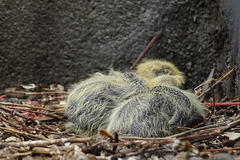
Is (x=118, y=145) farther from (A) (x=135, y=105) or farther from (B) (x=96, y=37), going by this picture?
(B) (x=96, y=37)

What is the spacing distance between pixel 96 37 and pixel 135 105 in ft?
4.27

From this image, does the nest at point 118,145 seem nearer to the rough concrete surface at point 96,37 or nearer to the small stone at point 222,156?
the small stone at point 222,156

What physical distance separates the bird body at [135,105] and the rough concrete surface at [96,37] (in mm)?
683

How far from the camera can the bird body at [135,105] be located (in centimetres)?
163

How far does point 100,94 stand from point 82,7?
4.00ft

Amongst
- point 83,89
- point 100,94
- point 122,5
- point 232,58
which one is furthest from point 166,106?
point 122,5

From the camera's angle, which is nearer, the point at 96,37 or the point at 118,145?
the point at 118,145

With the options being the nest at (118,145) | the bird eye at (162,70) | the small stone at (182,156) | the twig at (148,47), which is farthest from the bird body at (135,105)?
the twig at (148,47)

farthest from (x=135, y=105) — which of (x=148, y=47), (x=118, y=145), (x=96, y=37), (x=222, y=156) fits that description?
(x=96, y=37)

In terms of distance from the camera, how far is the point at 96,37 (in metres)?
2.86

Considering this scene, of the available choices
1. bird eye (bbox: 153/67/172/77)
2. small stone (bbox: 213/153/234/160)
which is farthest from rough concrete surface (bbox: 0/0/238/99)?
small stone (bbox: 213/153/234/160)

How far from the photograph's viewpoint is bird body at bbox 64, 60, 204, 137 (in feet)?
5.36

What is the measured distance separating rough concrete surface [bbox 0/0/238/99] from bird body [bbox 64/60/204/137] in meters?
0.68

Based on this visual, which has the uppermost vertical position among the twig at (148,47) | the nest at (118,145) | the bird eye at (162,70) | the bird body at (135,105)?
the twig at (148,47)
